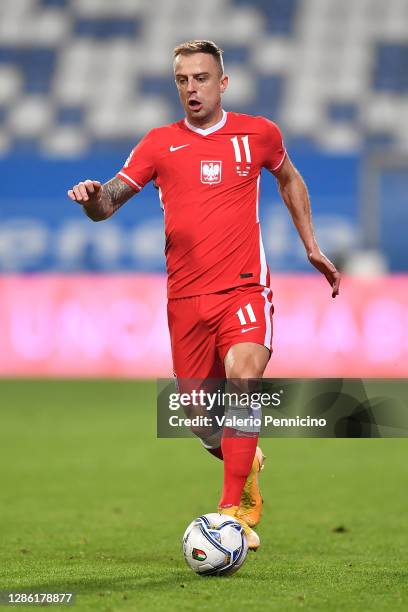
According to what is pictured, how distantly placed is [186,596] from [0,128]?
1892 cm

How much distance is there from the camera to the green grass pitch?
4.54 metres

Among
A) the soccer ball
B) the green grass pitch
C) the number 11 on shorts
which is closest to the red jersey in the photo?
the number 11 on shorts

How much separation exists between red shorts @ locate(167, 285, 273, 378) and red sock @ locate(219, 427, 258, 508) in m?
0.37

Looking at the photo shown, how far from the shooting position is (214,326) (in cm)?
529

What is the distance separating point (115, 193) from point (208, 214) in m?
0.41

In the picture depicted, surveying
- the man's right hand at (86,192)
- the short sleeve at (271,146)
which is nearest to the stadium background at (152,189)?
the short sleeve at (271,146)

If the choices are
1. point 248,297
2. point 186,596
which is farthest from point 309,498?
point 186,596

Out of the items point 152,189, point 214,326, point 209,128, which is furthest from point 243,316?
point 152,189

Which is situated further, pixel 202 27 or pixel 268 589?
pixel 202 27

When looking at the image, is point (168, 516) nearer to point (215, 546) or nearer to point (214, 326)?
point (214, 326)

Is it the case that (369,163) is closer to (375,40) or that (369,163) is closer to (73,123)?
(375,40)

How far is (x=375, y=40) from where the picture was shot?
23.1 m

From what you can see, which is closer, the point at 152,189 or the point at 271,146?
the point at 271,146

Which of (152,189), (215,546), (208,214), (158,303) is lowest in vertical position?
(158,303)
